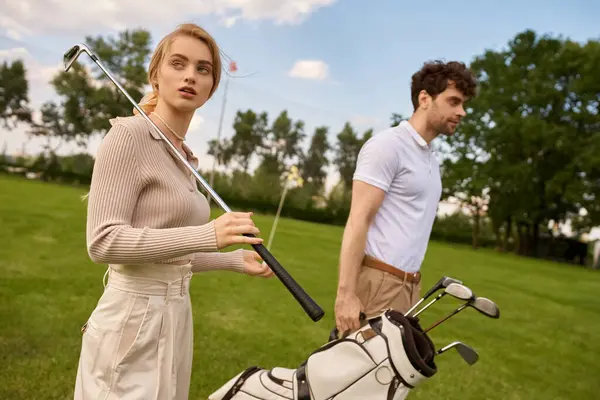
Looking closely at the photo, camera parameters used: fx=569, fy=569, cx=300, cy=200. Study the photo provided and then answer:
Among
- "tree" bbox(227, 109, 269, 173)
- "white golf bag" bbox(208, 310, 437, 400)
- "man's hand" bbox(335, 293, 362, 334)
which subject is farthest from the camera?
"tree" bbox(227, 109, 269, 173)

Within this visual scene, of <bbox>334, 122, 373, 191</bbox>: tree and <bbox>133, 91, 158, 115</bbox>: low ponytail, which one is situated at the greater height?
<bbox>334, 122, 373, 191</bbox>: tree

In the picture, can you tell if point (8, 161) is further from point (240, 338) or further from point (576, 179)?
point (240, 338)

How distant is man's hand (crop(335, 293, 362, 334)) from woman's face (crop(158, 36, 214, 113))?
4.73 feet

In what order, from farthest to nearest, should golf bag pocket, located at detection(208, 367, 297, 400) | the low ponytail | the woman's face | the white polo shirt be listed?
the white polo shirt → golf bag pocket, located at detection(208, 367, 297, 400) → the low ponytail → the woman's face

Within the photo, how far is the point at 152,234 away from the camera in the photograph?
1762 millimetres

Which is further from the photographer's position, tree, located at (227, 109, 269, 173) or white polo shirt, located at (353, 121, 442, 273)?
tree, located at (227, 109, 269, 173)

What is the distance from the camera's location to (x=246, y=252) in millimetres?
2549

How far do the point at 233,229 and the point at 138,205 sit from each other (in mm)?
386

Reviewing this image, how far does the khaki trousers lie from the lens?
3.23 m

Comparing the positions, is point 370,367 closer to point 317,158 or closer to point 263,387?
point 263,387

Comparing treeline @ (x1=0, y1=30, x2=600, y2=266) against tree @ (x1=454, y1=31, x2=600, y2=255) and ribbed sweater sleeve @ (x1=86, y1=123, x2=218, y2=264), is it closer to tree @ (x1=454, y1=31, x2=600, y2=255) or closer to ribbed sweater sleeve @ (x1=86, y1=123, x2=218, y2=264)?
tree @ (x1=454, y1=31, x2=600, y2=255)

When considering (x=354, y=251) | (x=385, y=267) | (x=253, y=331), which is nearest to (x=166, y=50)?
(x=354, y=251)

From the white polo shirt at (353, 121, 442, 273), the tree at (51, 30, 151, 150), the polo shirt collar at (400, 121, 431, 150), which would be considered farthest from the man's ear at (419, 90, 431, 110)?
the tree at (51, 30, 151, 150)

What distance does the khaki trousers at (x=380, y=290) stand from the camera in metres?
3.23
